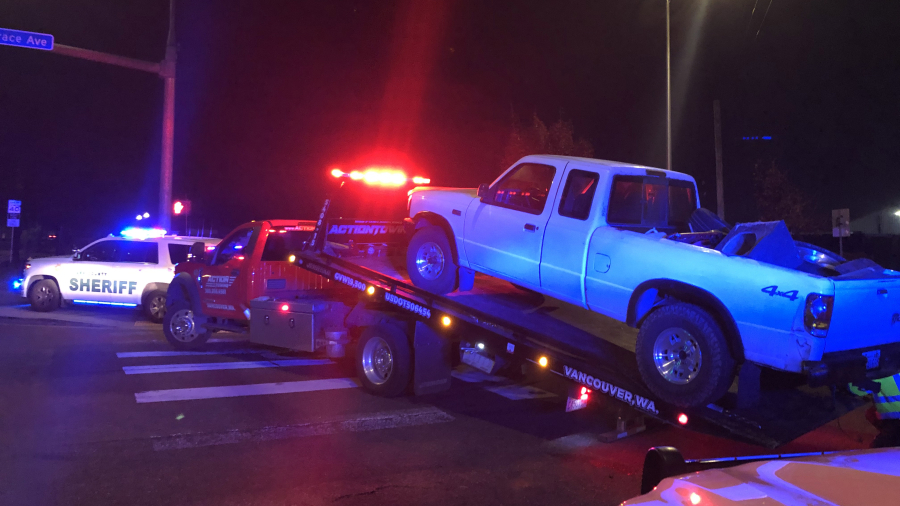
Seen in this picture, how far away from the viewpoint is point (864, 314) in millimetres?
4844

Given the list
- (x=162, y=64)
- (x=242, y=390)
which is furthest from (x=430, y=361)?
(x=162, y=64)

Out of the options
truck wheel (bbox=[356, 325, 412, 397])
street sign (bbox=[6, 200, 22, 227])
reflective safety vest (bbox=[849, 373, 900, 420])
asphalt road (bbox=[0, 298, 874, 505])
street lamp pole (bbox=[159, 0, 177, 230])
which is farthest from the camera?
street sign (bbox=[6, 200, 22, 227])

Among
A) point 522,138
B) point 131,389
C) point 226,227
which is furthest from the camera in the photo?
point 226,227

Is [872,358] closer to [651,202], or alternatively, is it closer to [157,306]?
[651,202]

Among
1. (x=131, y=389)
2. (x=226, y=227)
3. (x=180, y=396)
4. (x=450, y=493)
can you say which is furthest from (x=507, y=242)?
(x=226, y=227)

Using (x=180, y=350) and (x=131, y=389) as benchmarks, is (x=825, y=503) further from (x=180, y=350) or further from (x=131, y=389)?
(x=180, y=350)

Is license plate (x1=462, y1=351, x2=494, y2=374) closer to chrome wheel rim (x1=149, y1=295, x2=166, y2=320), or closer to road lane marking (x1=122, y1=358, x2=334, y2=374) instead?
road lane marking (x1=122, y1=358, x2=334, y2=374)

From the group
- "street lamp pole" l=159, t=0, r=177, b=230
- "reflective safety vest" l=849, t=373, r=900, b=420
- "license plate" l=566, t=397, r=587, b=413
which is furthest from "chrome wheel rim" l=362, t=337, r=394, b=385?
"street lamp pole" l=159, t=0, r=177, b=230

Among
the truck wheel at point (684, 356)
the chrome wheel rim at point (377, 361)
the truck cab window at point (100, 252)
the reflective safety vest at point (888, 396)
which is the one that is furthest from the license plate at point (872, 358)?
the truck cab window at point (100, 252)

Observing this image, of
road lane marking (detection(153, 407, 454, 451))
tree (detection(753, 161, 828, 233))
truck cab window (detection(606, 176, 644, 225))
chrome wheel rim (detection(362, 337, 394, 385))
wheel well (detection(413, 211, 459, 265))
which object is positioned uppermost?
tree (detection(753, 161, 828, 233))

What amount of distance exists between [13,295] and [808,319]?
19905mm

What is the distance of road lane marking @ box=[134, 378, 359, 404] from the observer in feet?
26.2

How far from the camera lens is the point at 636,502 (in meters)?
2.42

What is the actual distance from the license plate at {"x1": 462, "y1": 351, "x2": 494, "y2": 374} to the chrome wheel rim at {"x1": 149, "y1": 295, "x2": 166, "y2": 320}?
29.8 ft
